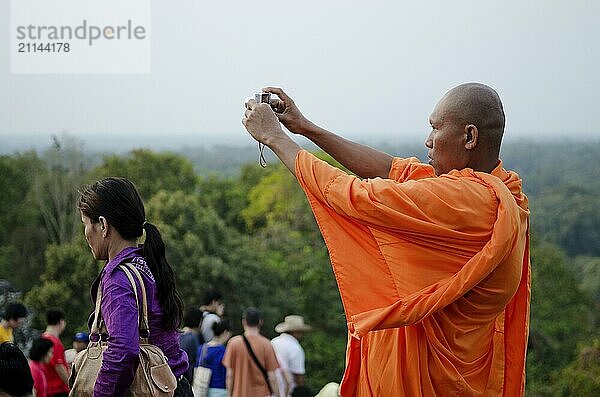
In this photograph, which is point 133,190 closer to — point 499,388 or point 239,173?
point 499,388

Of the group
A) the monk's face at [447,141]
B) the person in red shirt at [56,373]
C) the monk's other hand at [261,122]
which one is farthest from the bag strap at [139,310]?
the person in red shirt at [56,373]

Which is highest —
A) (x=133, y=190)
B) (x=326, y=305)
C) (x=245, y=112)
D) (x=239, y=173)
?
(x=245, y=112)

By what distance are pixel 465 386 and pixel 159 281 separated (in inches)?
39.5

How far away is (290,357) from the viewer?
25.3 feet

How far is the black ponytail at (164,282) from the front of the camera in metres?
3.19

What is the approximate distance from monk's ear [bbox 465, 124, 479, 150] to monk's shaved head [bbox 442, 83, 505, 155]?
0.01 meters

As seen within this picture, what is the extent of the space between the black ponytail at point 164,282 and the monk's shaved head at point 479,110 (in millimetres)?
1030

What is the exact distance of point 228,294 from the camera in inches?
1207

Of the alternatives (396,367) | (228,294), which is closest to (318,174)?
(396,367)

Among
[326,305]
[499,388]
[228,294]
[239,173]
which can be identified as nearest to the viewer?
[499,388]

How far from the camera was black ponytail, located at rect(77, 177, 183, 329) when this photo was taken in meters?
3.18

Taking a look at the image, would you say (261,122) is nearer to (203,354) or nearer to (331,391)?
(331,391)

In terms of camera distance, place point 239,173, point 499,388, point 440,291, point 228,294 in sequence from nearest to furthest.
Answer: point 440,291 < point 499,388 < point 228,294 < point 239,173

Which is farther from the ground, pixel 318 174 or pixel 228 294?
pixel 318 174
